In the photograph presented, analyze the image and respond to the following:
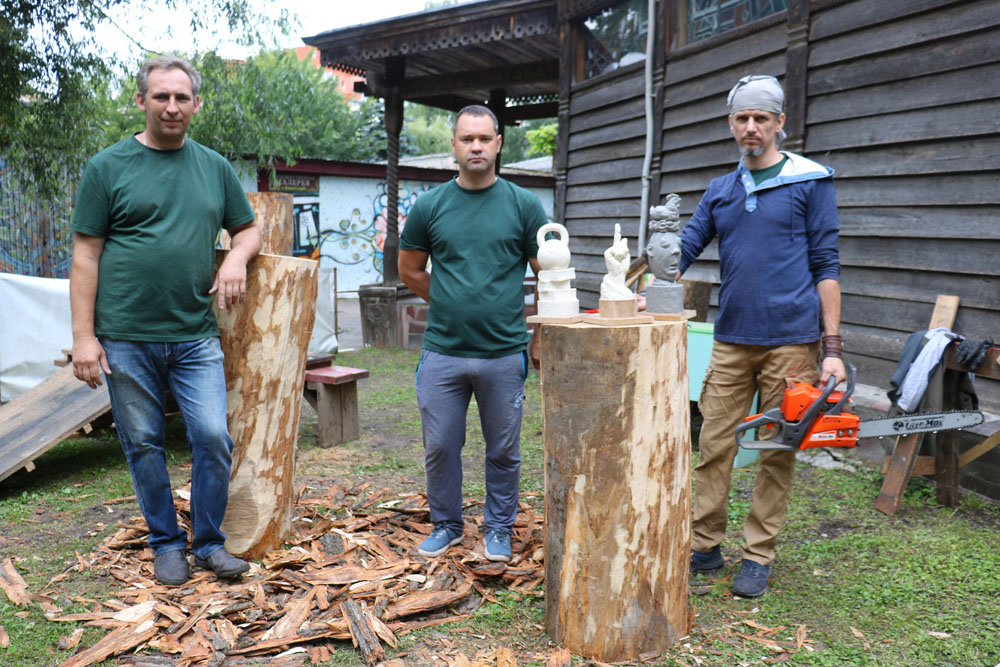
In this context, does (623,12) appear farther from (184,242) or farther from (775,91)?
(184,242)

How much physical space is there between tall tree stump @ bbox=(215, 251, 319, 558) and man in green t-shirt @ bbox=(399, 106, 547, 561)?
2.07ft

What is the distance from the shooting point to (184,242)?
3.18m

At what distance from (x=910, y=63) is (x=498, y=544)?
4150 millimetres

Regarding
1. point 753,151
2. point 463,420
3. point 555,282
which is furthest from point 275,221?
point 753,151

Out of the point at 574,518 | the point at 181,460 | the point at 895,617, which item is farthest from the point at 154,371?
the point at 895,617

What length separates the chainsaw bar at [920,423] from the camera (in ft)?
11.1

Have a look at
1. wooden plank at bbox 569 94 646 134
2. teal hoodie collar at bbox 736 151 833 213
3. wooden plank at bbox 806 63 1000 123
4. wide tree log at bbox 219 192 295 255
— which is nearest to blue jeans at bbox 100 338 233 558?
wide tree log at bbox 219 192 295 255

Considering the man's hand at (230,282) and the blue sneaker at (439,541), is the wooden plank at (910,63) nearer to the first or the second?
the blue sneaker at (439,541)

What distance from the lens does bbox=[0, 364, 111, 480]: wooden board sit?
4.59 m

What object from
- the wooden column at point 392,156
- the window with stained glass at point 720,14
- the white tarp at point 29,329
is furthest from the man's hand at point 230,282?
the wooden column at point 392,156

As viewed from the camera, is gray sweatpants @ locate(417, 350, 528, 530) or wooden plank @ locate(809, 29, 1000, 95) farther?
wooden plank @ locate(809, 29, 1000, 95)

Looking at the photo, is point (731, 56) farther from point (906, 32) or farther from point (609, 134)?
point (609, 134)

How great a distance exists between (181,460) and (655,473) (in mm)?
4023

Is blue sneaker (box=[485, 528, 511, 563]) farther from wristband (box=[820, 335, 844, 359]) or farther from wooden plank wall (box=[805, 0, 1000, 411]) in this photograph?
wooden plank wall (box=[805, 0, 1000, 411])
